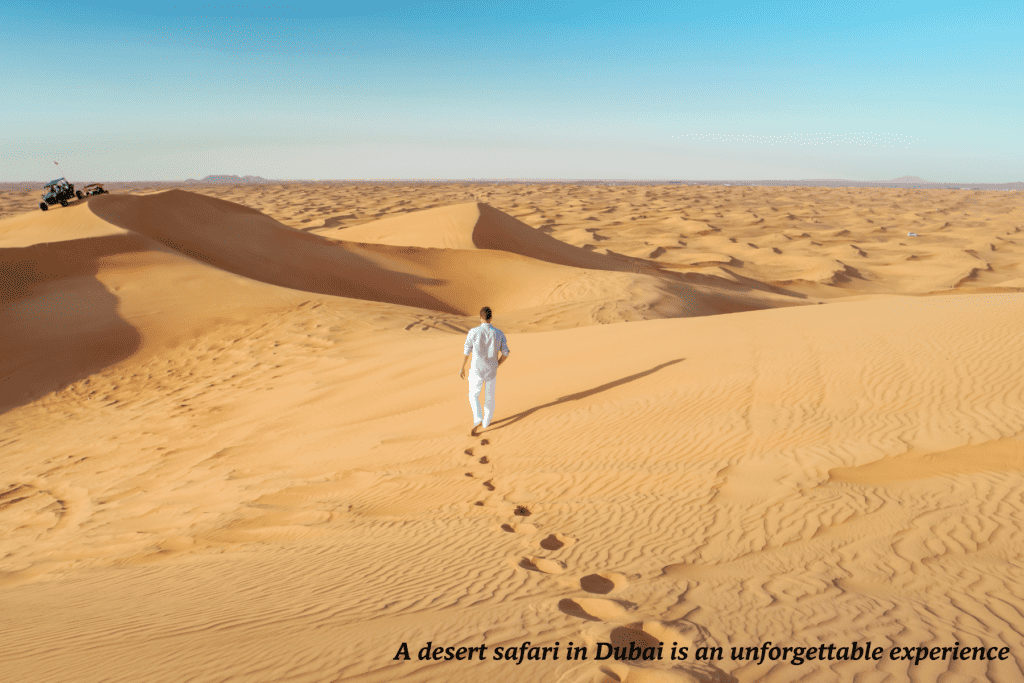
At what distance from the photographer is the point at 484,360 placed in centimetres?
724

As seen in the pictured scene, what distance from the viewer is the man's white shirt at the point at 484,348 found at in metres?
7.16

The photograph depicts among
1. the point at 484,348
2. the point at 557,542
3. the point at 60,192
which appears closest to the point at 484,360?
the point at 484,348

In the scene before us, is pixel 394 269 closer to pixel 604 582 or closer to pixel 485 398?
pixel 485 398

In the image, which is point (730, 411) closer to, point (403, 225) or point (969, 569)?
point (969, 569)

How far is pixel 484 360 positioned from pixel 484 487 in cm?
178

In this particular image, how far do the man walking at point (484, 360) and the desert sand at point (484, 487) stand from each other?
28 cm

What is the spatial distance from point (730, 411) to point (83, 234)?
57.2ft

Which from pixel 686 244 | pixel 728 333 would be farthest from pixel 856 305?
pixel 686 244

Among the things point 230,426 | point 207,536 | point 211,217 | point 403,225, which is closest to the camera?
point 207,536

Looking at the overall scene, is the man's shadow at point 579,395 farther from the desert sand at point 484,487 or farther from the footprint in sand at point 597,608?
the footprint in sand at point 597,608

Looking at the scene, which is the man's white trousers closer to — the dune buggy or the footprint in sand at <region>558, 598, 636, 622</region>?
the footprint in sand at <region>558, 598, 636, 622</region>

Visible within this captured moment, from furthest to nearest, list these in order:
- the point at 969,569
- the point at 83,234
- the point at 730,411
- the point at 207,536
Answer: the point at 83,234, the point at 730,411, the point at 207,536, the point at 969,569

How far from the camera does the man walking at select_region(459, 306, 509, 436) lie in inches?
282

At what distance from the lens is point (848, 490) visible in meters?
4.95
